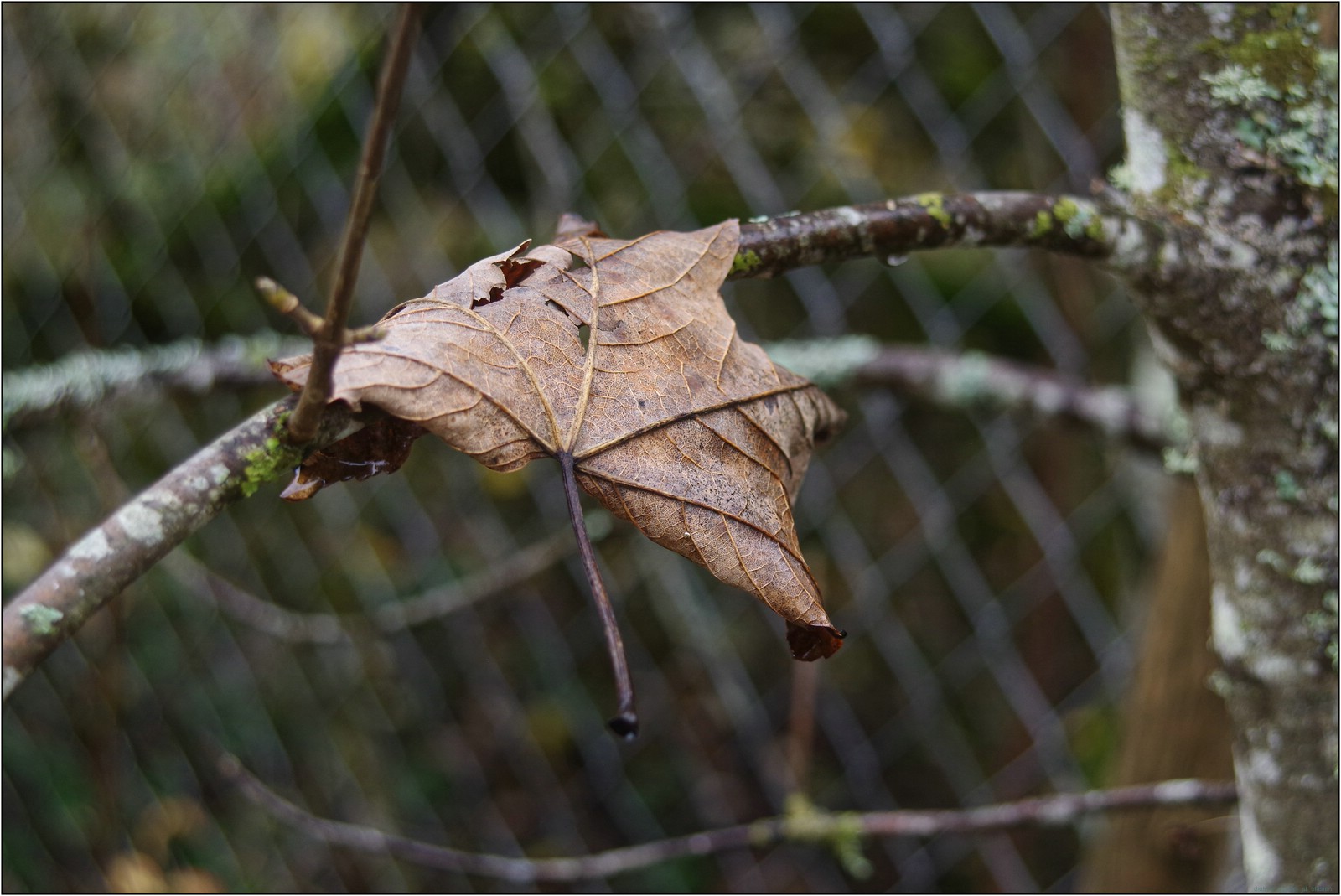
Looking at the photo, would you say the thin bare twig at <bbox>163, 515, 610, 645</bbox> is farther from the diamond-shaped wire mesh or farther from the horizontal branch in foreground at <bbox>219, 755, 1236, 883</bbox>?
the horizontal branch in foreground at <bbox>219, 755, 1236, 883</bbox>

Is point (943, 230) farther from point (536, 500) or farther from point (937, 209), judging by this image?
point (536, 500)

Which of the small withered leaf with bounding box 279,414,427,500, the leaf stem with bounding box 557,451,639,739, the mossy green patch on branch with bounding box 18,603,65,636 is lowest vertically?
the leaf stem with bounding box 557,451,639,739

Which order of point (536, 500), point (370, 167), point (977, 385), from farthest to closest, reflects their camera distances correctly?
point (536, 500)
point (977, 385)
point (370, 167)

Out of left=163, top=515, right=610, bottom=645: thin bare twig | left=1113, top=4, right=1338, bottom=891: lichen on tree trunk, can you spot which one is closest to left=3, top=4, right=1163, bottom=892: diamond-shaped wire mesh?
left=163, top=515, right=610, bottom=645: thin bare twig

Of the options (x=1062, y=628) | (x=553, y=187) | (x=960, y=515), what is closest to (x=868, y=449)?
(x=960, y=515)

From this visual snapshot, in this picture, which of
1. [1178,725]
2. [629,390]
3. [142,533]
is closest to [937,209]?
[629,390]

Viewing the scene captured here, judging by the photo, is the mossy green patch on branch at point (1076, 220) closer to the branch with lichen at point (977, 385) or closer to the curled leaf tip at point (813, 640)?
the curled leaf tip at point (813, 640)
